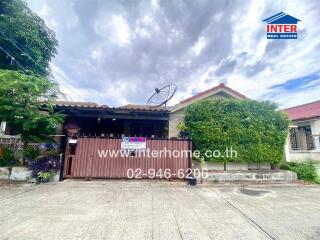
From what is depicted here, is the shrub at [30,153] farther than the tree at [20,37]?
No

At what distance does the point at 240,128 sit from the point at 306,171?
3474 millimetres

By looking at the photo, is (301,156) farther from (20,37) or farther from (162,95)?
(20,37)

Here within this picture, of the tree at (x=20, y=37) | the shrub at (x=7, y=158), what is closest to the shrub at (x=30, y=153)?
the shrub at (x=7, y=158)

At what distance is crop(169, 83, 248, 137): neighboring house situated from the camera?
9.77 metres

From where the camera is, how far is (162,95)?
441 inches

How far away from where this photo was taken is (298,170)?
25.2 feet

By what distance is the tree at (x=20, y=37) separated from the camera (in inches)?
398

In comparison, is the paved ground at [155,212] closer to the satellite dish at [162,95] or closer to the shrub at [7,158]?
the shrub at [7,158]

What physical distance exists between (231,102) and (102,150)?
20.8 ft

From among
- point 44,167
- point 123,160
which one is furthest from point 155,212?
point 44,167

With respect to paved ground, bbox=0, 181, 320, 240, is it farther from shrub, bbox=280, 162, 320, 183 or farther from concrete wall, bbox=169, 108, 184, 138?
concrete wall, bbox=169, 108, 184, 138

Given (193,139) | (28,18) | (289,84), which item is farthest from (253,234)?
(28,18)

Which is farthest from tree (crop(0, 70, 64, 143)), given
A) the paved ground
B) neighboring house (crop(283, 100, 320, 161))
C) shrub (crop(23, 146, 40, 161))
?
neighboring house (crop(283, 100, 320, 161))

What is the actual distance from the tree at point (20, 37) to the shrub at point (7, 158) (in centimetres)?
576
